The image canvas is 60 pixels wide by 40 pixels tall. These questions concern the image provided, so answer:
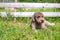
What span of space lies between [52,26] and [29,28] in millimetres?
818

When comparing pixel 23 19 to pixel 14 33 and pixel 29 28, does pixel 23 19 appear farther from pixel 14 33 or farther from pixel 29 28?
pixel 14 33

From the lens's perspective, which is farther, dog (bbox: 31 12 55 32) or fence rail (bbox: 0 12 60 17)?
fence rail (bbox: 0 12 60 17)

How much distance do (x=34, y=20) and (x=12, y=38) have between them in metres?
1.44

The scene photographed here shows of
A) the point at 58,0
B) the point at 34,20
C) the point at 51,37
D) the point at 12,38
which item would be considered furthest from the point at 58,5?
the point at 12,38

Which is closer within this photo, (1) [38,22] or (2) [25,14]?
(1) [38,22]

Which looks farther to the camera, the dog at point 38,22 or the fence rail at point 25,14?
the fence rail at point 25,14

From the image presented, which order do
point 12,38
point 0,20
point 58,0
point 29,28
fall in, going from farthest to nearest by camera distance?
1. point 58,0
2. point 0,20
3. point 29,28
4. point 12,38

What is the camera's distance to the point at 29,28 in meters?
6.91

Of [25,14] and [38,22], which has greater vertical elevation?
[38,22]

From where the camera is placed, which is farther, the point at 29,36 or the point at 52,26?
the point at 52,26

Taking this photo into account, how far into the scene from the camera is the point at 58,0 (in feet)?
30.7

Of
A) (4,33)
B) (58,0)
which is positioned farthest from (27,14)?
(4,33)

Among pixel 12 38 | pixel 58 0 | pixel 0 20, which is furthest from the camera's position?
pixel 58 0

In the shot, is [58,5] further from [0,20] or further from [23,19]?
[0,20]
